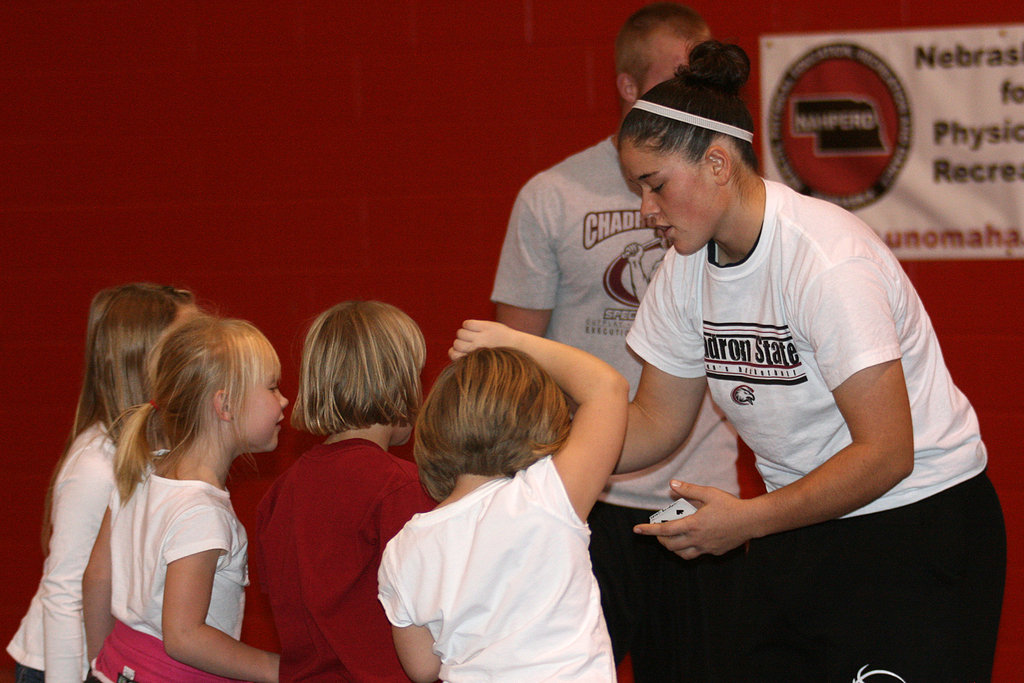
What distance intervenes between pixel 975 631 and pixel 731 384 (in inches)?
22.9

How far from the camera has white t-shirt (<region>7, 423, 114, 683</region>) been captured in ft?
6.45

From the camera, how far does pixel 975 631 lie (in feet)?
5.15

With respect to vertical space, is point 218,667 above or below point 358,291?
below

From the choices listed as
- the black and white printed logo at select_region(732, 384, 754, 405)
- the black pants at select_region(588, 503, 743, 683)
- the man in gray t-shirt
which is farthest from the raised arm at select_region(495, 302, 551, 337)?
the black and white printed logo at select_region(732, 384, 754, 405)

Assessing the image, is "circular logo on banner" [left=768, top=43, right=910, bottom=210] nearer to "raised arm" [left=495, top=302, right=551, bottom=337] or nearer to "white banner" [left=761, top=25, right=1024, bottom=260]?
"white banner" [left=761, top=25, right=1024, bottom=260]

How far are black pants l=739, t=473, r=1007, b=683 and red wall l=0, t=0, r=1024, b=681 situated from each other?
3.99 ft

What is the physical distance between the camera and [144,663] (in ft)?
5.88

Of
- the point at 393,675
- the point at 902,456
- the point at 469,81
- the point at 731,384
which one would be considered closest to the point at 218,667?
the point at 393,675

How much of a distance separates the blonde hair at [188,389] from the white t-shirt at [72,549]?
0.48 ft

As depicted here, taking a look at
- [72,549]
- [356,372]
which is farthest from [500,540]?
[72,549]

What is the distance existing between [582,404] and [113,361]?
1170 millimetres

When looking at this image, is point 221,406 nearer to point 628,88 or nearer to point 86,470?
point 86,470

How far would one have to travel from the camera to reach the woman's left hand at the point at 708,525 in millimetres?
1561

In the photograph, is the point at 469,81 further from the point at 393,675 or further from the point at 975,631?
the point at 975,631
